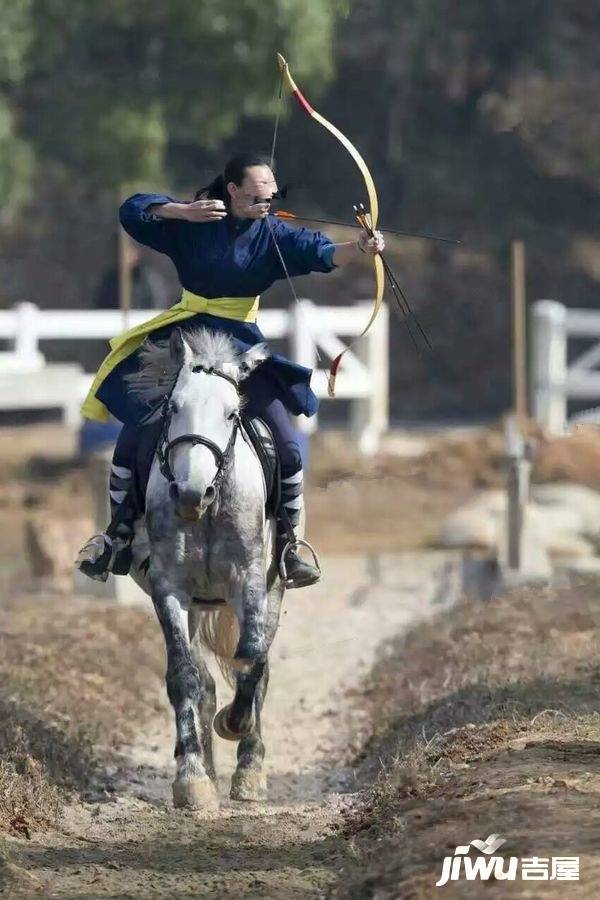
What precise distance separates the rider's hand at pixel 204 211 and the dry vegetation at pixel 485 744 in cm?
217

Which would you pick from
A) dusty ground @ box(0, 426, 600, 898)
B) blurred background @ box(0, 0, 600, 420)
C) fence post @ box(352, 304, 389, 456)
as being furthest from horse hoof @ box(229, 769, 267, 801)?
blurred background @ box(0, 0, 600, 420)

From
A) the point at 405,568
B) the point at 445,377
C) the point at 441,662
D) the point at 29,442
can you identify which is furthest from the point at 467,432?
the point at 441,662

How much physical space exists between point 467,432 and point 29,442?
5392 millimetres

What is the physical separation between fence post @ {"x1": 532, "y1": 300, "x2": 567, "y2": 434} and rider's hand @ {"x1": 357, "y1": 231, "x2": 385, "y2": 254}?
1316cm

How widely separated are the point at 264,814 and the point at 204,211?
2314 mm

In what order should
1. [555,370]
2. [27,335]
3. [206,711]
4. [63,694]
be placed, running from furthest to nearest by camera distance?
[555,370]
[27,335]
[63,694]
[206,711]

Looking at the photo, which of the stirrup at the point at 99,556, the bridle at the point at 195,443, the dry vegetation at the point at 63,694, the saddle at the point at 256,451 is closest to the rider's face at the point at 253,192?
the bridle at the point at 195,443

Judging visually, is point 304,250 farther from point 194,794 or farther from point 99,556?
point 194,794

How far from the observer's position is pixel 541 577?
1270cm

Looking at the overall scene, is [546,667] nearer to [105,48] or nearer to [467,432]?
[467,432]

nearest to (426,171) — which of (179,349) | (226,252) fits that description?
(226,252)

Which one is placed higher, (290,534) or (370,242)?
(370,242)

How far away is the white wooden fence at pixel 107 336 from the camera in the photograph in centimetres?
1861

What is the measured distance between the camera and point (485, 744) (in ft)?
23.7
